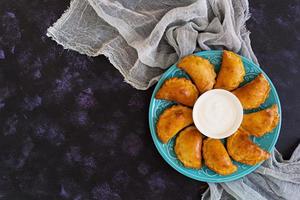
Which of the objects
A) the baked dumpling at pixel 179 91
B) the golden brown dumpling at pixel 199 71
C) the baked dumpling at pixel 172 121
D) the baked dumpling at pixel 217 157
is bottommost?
the baked dumpling at pixel 217 157

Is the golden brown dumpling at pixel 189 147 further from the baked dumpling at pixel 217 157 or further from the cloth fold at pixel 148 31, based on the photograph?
A: the cloth fold at pixel 148 31

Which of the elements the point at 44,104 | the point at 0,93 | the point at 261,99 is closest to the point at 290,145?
the point at 261,99

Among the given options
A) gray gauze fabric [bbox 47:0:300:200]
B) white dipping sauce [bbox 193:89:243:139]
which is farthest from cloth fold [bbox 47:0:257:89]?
white dipping sauce [bbox 193:89:243:139]

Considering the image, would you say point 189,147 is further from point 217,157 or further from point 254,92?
point 254,92

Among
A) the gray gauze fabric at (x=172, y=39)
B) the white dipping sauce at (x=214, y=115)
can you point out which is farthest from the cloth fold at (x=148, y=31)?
the white dipping sauce at (x=214, y=115)

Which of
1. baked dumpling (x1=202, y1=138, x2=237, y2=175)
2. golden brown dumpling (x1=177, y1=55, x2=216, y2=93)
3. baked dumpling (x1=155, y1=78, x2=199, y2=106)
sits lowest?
baked dumpling (x1=202, y1=138, x2=237, y2=175)

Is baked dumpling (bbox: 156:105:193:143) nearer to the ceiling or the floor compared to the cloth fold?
nearer to the floor

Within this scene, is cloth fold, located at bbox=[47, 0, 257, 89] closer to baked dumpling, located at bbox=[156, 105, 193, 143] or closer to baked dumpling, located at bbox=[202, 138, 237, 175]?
baked dumpling, located at bbox=[156, 105, 193, 143]

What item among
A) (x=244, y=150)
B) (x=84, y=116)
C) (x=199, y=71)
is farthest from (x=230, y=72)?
(x=84, y=116)
